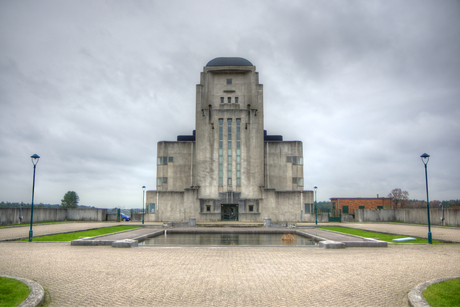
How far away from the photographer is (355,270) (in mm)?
11398

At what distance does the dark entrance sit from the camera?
48812 mm

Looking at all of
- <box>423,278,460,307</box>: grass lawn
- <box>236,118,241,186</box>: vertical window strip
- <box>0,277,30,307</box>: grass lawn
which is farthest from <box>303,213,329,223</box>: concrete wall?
<box>0,277,30,307</box>: grass lawn

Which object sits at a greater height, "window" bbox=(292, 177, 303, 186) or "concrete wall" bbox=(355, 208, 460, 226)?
"window" bbox=(292, 177, 303, 186)

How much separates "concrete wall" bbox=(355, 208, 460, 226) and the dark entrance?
61.2 feet

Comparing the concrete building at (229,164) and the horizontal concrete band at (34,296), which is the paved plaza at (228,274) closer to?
the horizontal concrete band at (34,296)

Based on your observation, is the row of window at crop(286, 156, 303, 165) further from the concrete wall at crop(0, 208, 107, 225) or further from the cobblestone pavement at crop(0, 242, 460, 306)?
the cobblestone pavement at crop(0, 242, 460, 306)

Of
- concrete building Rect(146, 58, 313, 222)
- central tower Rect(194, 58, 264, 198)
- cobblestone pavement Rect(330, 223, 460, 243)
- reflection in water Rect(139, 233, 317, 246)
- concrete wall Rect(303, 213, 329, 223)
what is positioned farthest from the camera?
central tower Rect(194, 58, 264, 198)

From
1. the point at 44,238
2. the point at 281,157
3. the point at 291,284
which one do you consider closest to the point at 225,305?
the point at 291,284

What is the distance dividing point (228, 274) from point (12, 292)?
19.6 feet

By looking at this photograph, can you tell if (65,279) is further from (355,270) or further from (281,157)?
(281,157)

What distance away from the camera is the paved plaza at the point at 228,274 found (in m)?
8.04

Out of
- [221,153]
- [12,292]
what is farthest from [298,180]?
[12,292]

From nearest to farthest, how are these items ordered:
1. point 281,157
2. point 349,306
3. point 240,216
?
point 349,306 → point 240,216 → point 281,157

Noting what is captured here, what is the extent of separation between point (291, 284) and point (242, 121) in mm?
42007
